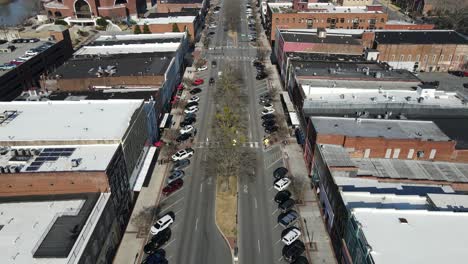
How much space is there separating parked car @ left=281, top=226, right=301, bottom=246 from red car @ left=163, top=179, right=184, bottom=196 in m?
20.7

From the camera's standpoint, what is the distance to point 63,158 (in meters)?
51.8

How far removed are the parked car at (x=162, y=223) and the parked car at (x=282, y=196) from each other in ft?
57.7

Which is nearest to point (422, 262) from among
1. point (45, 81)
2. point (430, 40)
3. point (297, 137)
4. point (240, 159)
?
point (240, 159)

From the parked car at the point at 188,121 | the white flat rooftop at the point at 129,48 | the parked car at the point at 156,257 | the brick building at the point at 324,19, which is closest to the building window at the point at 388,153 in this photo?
the parked car at the point at 156,257

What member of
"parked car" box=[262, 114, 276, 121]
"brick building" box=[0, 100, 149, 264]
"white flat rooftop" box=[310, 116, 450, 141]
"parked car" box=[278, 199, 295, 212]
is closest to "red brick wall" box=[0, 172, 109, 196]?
"brick building" box=[0, 100, 149, 264]

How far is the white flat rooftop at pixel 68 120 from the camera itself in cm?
5562

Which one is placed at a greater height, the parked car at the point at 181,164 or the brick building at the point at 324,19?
the brick building at the point at 324,19

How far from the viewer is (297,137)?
79375 mm

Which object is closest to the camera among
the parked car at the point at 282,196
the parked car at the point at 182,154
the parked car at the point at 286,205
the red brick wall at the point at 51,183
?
the red brick wall at the point at 51,183

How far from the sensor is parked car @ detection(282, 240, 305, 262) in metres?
50.0

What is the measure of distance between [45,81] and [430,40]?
372 feet

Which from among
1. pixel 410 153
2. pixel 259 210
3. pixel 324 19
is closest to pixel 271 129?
pixel 259 210

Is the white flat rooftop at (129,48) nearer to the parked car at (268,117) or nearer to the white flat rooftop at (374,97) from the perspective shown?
the parked car at (268,117)

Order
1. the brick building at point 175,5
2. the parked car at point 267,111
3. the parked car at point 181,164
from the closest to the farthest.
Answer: the parked car at point 181,164
the parked car at point 267,111
the brick building at point 175,5
